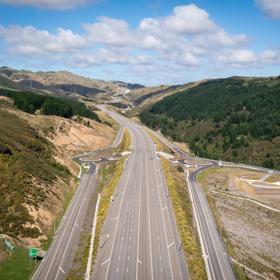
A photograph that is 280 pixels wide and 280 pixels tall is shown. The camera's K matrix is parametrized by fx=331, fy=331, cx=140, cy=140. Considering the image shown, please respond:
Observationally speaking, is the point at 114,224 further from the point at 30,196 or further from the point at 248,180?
the point at 248,180

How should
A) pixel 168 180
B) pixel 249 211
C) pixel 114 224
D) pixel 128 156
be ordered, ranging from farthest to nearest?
pixel 128 156, pixel 168 180, pixel 249 211, pixel 114 224

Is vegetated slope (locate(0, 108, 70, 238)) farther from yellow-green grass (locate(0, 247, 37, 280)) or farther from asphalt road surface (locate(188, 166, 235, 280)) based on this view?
asphalt road surface (locate(188, 166, 235, 280))

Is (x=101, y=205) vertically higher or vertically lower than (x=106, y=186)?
lower

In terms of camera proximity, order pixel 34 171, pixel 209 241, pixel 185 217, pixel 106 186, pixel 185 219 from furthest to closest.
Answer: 1. pixel 106 186
2. pixel 34 171
3. pixel 185 217
4. pixel 185 219
5. pixel 209 241

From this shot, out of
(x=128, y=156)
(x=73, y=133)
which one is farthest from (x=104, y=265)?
(x=73, y=133)

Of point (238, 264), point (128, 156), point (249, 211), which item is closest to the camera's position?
point (238, 264)

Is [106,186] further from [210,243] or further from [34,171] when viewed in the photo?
[210,243]

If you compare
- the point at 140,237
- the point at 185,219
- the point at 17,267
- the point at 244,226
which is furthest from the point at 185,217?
the point at 17,267

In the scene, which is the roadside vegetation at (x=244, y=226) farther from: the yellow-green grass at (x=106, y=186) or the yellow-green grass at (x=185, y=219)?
the yellow-green grass at (x=106, y=186)
